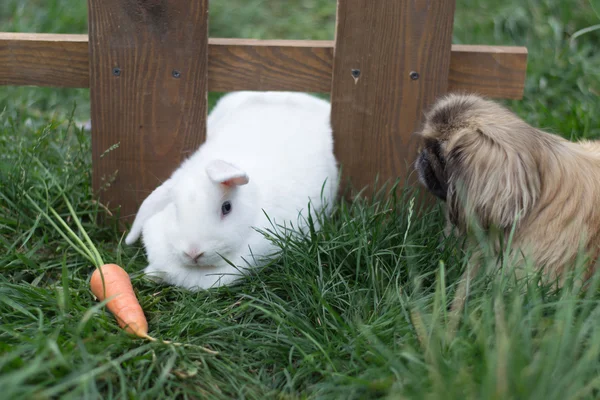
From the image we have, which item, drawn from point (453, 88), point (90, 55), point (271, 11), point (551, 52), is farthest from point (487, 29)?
point (90, 55)

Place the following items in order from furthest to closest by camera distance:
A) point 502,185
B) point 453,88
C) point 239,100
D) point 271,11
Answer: point 271,11, point 239,100, point 453,88, point 502,185

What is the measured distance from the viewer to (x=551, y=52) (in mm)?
4855

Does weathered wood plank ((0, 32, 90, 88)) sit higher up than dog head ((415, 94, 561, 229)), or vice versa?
weathered wood plank ((0, 32, 90, 88))

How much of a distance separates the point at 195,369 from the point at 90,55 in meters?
1.58

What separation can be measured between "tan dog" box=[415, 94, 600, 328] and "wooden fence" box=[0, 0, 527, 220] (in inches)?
18.9

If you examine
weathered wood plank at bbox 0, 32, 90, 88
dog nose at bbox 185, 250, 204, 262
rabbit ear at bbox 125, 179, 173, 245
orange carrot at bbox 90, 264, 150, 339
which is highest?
weathered wood plank at bbox 0, 32, 90, 88

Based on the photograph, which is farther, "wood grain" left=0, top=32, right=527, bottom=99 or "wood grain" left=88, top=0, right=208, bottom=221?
"wood grain" left=0, top=32, right=527, bottom=99

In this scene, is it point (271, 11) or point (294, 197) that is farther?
point (271, 11)

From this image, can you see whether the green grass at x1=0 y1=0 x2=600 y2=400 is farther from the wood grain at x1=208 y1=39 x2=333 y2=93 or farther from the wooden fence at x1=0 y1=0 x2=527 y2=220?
the wood grain at x1=208 y1=39 x2=333 y2=93

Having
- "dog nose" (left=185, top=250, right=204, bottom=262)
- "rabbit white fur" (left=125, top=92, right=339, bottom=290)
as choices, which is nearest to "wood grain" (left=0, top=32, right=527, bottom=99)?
"rabbit white fur" (left=125, top=92, right=339, bottom=290)

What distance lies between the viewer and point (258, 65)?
10.7 ft

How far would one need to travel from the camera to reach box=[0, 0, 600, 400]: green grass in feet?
6.50

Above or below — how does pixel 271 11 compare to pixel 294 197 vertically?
above

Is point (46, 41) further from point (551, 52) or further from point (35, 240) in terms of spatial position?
point (551, 52)
